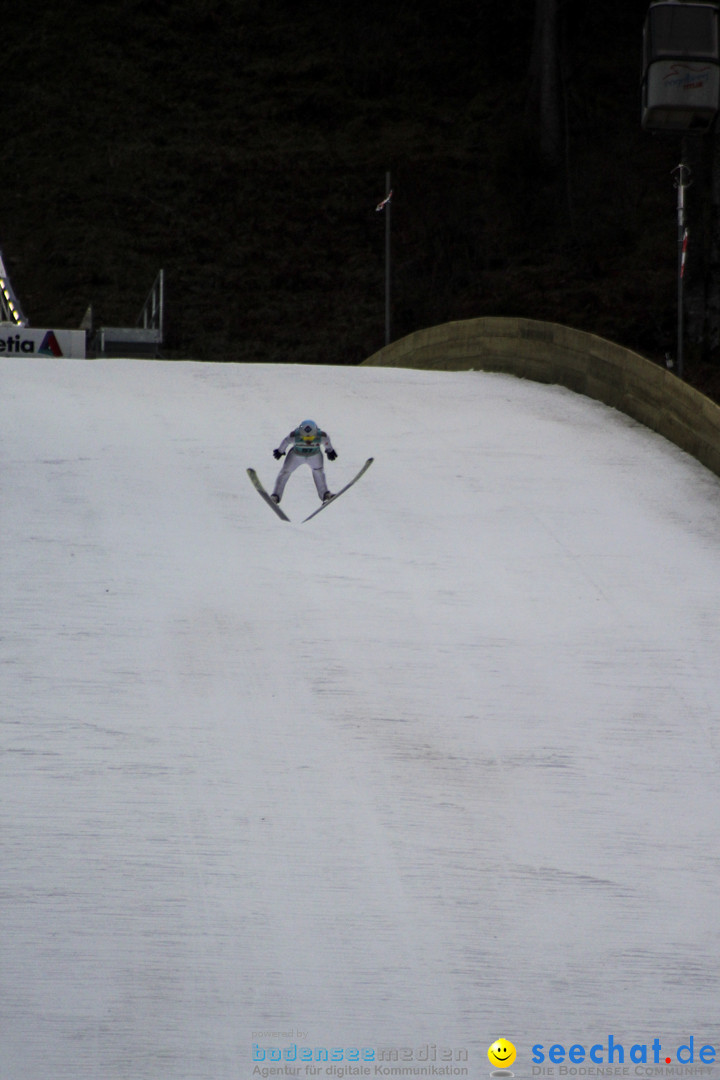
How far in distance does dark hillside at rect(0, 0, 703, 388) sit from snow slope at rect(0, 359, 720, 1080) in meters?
19.1

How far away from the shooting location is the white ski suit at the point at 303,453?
9625 millimetres

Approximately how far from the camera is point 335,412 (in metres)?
14.2

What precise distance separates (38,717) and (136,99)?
40437mm

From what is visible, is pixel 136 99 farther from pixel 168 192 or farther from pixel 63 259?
pixel 63 259

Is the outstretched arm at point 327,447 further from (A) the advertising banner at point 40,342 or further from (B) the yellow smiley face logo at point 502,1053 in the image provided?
(A) the advertising banner at point 40,342

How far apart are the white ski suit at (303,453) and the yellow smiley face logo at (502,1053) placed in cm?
503

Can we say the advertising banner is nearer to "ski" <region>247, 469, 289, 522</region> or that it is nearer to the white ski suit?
"ski" <region>247, 469, 289, 522</region>

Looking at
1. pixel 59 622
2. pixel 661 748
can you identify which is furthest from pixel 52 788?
pixel 661 748

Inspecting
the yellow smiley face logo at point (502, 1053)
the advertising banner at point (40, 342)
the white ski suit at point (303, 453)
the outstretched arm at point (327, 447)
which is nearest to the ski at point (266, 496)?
the white ski suit at point (303, 453)

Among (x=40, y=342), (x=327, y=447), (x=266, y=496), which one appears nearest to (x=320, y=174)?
(x=40, y=342)

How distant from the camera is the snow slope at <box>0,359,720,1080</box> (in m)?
5.37

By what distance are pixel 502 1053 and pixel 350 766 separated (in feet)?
6.38

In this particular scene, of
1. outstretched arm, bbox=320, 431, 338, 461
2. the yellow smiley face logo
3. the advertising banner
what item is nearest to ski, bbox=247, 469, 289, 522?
outstretched arm, bbox=320, 431, 338, 461

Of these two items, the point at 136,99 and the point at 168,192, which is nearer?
the point at 168,192
